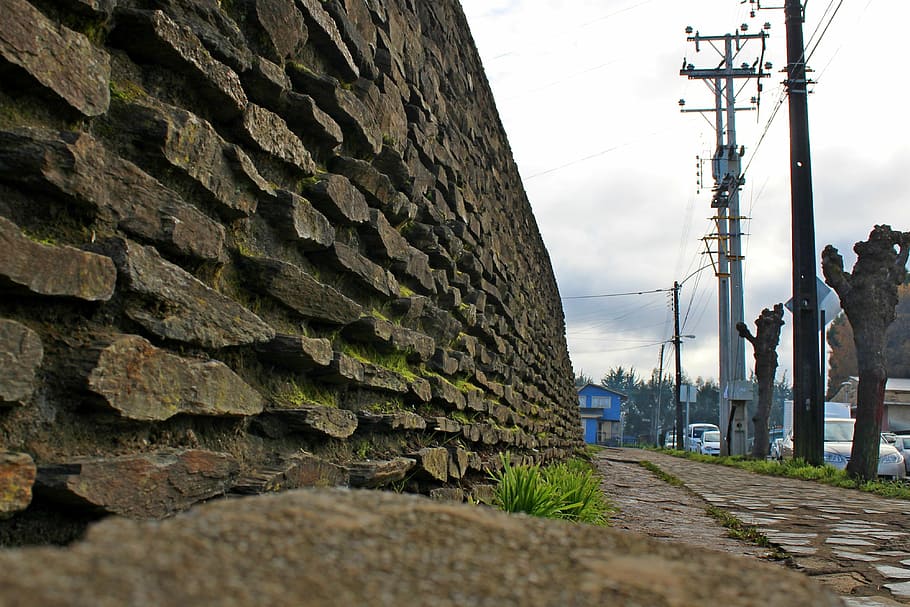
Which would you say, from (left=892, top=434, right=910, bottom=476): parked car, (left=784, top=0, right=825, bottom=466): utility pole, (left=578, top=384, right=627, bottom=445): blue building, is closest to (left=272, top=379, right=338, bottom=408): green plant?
(left=784, top=0, right=825, bottom=466): utility pole

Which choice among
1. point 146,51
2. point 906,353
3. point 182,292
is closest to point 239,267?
point 182,292

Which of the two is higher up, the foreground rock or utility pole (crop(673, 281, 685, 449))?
utility pole (crop(673, 281, 685, 449))

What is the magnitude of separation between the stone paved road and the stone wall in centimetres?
175

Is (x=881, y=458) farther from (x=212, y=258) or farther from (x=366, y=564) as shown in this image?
(x=366, y=564)

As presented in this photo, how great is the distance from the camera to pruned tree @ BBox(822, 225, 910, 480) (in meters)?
10.1

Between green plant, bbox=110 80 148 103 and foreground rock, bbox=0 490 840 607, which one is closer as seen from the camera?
foreground rock, bbox=0 490 840 607

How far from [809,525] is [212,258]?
4974 mm

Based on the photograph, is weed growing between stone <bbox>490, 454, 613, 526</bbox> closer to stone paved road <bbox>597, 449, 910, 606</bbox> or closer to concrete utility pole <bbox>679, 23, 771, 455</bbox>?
stone paved road <bbox>597, 449, 910, 606</bbox>

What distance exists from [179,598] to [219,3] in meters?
1.71

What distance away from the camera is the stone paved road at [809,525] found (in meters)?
3.50

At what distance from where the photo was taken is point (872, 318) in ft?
33.6

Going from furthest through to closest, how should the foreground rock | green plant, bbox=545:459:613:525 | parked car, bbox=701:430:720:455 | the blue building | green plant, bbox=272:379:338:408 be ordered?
the blue building → parked car, bbox=701:430:720:455 → green plant, bbox=545:459:613:525 → green plant, bbox=272:379:338:408 → the foreground rock

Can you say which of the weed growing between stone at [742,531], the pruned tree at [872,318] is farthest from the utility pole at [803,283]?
the weed growing between stone at [742,531]

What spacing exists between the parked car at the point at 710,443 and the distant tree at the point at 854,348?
20523 millimetres
